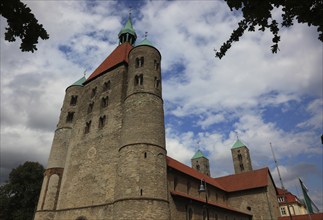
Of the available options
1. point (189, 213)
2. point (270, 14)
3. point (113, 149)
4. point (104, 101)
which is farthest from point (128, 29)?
point (270, 14)

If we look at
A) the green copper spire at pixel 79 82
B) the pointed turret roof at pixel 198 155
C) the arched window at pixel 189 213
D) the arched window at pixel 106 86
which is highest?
the pointed turret roof at pixel 198 155

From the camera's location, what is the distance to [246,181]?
3969 cm

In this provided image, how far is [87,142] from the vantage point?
26.7 metres

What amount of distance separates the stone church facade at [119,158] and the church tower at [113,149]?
8 centimetres

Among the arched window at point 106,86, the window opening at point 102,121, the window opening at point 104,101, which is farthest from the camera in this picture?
the arched window at point 106,86

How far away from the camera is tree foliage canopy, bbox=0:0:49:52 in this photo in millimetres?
4379

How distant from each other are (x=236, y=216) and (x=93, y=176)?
63.1 ft

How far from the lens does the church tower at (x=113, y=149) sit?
65.8ft

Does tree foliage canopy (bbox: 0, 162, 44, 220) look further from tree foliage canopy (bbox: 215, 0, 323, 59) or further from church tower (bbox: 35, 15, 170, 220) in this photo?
tree foliage canopy (bbox: 215, 0, 323, 59)

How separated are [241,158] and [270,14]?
210ft

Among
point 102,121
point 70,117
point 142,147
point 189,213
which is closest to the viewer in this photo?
point 142,147

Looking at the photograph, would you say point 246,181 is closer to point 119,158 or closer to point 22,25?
point 119,158

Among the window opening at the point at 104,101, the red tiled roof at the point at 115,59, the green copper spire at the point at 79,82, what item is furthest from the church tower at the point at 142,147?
the green copper spire at the point at 79,82

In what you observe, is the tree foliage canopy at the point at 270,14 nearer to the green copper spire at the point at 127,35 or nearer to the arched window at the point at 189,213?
the arched window at the point at 189,213
